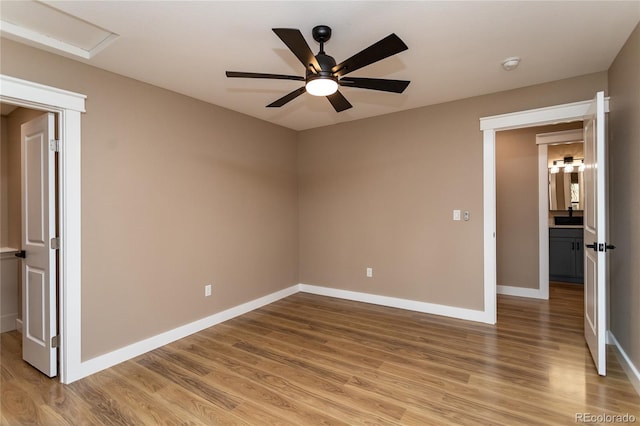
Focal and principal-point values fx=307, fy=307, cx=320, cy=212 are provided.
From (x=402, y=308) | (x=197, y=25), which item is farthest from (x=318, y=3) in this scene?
(x=402, y=308)

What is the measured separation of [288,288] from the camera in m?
4.82

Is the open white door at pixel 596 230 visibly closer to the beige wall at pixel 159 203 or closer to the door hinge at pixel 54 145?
the beige wall at pixel 159 203

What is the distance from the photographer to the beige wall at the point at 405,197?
3.59m

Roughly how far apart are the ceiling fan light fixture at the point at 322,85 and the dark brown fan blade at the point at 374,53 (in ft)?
0.19

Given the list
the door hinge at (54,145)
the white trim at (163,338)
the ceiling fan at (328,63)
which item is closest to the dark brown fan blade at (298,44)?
the ceiling fan at (328,63)

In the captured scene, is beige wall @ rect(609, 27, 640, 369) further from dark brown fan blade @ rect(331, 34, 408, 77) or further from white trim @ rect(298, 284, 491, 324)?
dark brown fan blade @ rect(331, 34, 408, 77)

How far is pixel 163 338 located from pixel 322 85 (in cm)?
288

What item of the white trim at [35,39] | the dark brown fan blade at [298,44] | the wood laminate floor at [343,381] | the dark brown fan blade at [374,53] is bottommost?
the wood laminate floor at [343,381]

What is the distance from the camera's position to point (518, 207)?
15.4 feet

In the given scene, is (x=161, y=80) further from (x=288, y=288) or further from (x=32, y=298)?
(x=288, y=288)

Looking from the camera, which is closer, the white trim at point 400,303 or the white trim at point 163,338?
the white trim at point 163,338

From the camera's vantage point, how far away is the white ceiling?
6.42ft

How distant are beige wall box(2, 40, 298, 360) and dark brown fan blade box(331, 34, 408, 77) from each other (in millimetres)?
2111

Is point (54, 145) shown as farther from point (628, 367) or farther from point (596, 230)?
point (628, 367)
